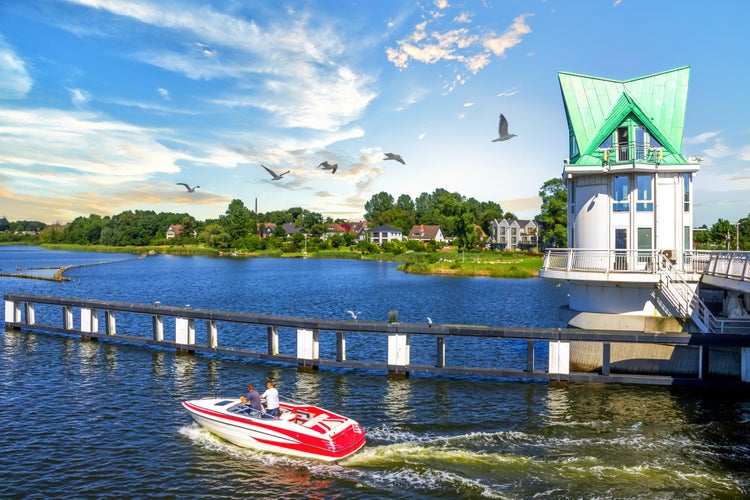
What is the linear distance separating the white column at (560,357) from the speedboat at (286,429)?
1282cm

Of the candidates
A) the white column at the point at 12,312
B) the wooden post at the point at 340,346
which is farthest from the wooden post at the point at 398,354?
the white column at the point at 12,312

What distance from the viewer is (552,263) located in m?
31.5

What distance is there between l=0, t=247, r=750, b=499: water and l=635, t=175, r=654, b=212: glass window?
33.0 ft

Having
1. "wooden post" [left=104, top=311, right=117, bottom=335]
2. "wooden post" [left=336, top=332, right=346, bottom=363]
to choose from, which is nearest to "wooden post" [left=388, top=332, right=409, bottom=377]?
"wooden post" [left=336, top=332, right=346, bottom=363]

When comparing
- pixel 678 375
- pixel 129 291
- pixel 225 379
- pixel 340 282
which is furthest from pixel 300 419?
pixel 340 282

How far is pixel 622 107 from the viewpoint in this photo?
1241 inches

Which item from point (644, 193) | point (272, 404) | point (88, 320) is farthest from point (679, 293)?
point (88, 320)

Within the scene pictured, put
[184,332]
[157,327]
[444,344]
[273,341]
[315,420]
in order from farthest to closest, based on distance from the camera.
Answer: [157,327], [184,332], [273,341], [444,344], [315,420]

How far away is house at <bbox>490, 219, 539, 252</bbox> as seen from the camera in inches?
7111

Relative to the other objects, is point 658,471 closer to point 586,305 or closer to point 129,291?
point 586,305

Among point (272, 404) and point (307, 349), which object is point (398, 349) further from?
point (272, 404)

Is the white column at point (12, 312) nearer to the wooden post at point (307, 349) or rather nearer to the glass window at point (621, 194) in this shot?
the wooden post at point (307, 349)

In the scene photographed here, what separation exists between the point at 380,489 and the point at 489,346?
2364 cm

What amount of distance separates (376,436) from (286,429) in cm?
389
